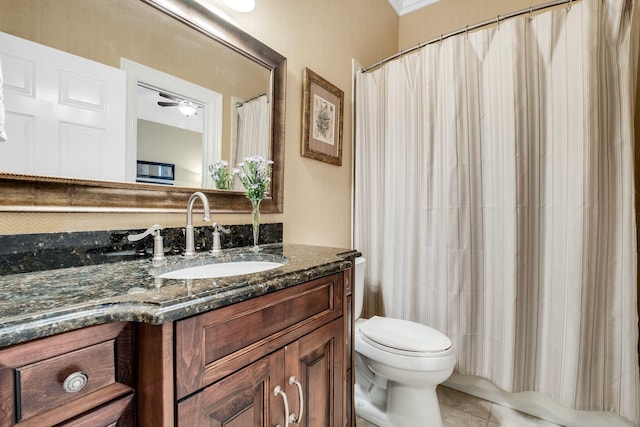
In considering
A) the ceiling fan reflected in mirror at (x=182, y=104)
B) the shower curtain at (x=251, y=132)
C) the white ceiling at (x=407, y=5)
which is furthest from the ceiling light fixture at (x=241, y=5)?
the white ceiling at (x=407, y=5)

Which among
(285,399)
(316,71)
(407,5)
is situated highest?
(407,5)

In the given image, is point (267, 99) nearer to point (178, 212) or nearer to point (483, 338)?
point (178, 212)

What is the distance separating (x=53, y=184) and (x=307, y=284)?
75cm

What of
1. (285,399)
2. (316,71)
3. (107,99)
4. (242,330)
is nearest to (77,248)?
(107,99)

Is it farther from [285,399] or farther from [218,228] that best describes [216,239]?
[285,399]

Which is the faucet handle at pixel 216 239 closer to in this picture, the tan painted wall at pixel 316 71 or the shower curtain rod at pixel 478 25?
the tan painted wall at pixel 316 71

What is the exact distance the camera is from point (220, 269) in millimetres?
1050

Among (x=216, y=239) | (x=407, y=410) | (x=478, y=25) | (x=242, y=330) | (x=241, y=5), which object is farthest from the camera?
(x=478, y=25)

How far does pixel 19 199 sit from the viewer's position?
2.56 feet

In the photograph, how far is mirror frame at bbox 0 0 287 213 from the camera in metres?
0.80

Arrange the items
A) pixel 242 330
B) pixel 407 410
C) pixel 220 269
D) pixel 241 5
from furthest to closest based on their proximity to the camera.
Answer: pixel 407 410
pixel 241 5
pixel 220 269
pixel 242 330

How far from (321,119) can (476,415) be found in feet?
5.93

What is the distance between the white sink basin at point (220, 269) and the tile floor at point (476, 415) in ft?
3.49

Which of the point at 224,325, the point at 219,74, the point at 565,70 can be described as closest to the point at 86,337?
the point at 224,325
